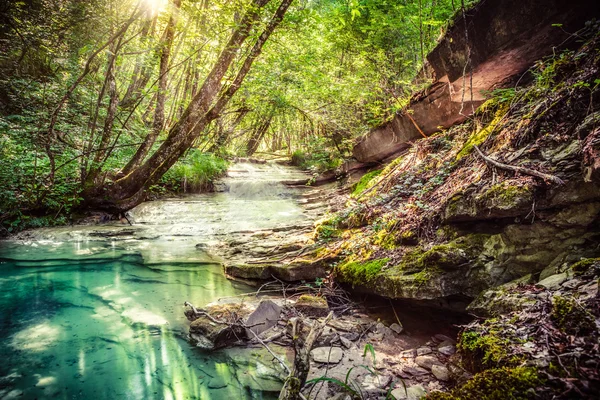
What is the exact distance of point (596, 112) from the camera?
265 cm

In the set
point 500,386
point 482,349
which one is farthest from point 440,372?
point 500,386

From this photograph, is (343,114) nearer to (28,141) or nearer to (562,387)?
(28,141)

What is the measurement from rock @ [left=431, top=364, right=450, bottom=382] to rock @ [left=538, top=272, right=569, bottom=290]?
1.08 metres

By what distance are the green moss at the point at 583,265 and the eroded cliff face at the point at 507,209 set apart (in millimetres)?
241

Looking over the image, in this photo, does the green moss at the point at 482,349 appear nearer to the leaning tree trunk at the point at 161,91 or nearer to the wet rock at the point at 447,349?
the wet rock at the point at 447,349

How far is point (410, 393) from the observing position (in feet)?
7.81

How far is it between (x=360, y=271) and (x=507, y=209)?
1863 mm

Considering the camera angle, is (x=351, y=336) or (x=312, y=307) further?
(x=312, y=307)

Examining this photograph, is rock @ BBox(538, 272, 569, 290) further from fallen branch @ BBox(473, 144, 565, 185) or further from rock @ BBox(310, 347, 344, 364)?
rock @ BBox(310, 347, 344, 364)

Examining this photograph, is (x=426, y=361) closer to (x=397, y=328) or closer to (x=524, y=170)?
(x=397, y=328)

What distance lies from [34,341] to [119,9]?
26.0 feet

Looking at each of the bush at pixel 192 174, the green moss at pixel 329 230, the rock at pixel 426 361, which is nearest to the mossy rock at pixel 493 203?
the rock at pixel 426 361

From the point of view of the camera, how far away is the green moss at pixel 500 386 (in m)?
1.51

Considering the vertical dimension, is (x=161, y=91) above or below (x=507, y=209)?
above
